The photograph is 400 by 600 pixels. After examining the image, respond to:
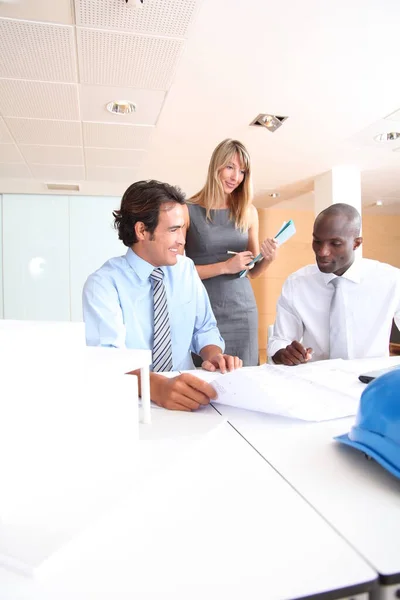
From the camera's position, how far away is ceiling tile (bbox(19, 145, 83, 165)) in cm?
433

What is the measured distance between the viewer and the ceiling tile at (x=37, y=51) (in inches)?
92.2

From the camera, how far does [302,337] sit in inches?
74.7

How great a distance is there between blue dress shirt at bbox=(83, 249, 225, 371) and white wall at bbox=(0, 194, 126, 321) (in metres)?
4.67

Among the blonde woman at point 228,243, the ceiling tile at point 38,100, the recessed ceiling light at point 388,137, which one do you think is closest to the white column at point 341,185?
the recessed ceiling light at point 388,137

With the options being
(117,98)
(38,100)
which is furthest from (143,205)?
(38,100)

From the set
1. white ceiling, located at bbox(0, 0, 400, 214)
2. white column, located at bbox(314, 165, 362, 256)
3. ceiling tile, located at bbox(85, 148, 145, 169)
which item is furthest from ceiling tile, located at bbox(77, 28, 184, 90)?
white column, located at bbox(314, 165, 362, 256)

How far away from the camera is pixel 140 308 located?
1534mm

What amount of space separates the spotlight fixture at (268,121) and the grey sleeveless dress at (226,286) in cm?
196

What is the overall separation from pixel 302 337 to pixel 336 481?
4.48ft

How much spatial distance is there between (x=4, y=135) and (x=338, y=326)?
3583 millimetres

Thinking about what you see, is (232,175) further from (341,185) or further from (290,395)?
(341,185)

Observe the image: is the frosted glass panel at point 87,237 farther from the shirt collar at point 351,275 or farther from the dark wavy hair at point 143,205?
the shirt collar at point 351,275

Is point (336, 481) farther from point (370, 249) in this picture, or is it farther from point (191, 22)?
point (370, 249)

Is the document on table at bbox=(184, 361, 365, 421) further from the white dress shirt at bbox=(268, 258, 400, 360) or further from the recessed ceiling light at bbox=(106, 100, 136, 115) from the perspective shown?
the recessed ceiling light at bbox=(106, 100, 136, 115)
